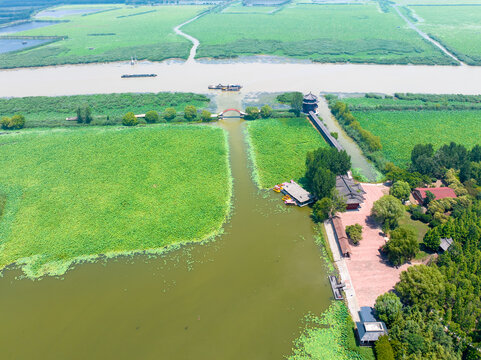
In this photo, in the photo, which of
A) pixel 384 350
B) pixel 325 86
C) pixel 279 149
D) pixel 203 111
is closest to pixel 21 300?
pixel 384 350

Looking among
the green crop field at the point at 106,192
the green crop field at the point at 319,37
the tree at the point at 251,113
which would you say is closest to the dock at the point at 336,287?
the green crop field at the point at 106,192

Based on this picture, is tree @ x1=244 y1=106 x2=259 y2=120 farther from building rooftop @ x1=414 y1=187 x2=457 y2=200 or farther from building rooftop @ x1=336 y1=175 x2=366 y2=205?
building rooftop @ x1=414 y1=187 x2=457 y2=200

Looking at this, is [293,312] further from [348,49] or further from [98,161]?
[348,49]

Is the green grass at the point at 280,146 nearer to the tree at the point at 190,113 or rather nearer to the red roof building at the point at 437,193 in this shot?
the tree at the point at 190,113

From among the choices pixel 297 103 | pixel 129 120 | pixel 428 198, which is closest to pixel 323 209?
pixel 428 198

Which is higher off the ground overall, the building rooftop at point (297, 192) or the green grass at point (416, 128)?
the green grass at point (416, 128)

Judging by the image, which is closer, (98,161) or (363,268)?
(363,268)

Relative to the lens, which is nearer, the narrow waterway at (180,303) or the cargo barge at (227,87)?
the narrow waterway at (180,303)
